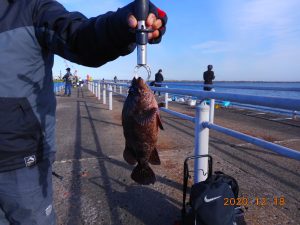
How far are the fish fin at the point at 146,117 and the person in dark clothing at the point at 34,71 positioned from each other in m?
0.37

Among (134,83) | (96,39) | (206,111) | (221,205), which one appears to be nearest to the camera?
(96,39)

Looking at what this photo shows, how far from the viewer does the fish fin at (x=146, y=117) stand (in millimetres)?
1683

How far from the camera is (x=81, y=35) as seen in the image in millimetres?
1598

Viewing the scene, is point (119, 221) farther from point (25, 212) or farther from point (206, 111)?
point (206, 111)

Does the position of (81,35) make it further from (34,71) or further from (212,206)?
(212,206)

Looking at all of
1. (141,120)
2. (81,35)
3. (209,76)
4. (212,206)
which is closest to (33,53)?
(81,35)

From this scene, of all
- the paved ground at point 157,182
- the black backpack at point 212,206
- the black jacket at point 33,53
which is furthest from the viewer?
the paved ground at point 157,182

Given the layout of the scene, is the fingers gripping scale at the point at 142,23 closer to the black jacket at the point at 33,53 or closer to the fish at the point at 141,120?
the black jacket at the point at 33,53

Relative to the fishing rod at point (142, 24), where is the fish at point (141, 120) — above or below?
below

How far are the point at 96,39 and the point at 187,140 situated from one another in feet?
15.5

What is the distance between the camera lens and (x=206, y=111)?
3125mm

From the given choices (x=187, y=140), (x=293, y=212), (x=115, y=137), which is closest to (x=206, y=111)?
(x=293, y=212)

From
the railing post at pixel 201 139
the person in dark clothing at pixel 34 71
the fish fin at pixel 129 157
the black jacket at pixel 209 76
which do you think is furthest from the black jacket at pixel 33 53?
the black jacket at pixel 209 76

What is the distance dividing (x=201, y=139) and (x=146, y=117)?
1.57 meters
